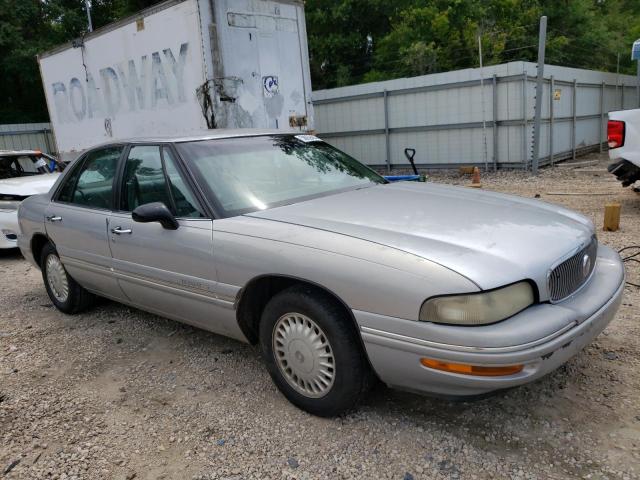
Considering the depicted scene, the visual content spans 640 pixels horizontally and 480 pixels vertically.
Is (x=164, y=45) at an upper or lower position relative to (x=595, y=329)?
upper

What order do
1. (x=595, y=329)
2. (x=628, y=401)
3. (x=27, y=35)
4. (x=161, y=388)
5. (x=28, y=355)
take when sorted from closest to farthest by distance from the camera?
(x=595, y=329) → (x=628, y=401) → (x=161, y=388) → (x=28, y=355) → (x=27, y=35)

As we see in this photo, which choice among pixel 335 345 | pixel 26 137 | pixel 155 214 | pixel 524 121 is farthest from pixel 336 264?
pixel 26 137

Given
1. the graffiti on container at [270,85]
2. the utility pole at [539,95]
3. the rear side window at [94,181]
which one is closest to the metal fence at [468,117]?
the utility pole at [539,95]

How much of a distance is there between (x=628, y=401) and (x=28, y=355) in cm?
394

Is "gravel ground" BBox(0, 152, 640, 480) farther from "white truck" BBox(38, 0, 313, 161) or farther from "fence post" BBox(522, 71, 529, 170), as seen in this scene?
"fence post" BBox(522, 71, 529, 170)

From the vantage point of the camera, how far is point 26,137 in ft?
55.2

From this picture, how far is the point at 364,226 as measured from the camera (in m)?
2.75

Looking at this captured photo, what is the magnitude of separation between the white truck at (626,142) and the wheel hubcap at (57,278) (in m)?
6.56

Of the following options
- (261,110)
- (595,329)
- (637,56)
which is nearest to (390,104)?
(637,56)

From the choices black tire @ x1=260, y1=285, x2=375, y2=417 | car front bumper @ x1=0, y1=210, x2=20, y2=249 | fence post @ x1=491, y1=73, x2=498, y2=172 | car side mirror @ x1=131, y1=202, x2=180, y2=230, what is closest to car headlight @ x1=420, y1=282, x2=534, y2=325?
black tire @ x1=260, y1=285, x2=375, y2=417

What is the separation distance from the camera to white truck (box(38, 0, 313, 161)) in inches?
285

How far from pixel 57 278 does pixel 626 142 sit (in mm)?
6752

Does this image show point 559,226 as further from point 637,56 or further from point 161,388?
point 637,56

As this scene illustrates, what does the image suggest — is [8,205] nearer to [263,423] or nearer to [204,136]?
[204,136]
